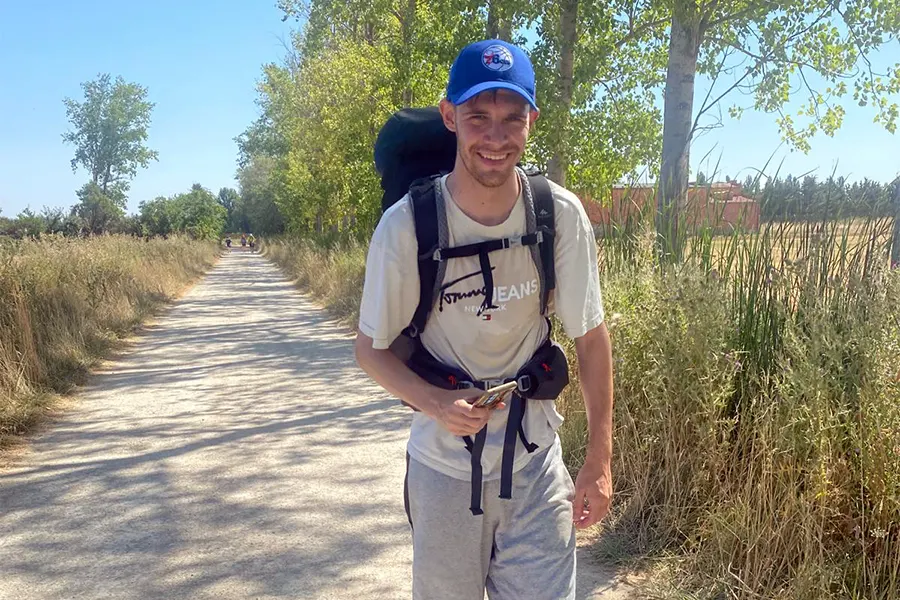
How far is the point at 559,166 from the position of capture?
1027 centimetres

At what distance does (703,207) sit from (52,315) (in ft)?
24.0

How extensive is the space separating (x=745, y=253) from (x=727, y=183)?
957 mm

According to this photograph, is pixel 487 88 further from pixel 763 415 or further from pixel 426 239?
pixel 763 415

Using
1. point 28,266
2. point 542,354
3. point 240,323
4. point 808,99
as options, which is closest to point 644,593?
point 542,354

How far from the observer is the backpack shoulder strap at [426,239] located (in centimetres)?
191

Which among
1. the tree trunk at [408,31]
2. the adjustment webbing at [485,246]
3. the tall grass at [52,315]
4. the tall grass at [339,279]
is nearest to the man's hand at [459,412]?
the adjustment webbing at [485,246]

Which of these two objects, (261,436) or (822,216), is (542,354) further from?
(261,436)

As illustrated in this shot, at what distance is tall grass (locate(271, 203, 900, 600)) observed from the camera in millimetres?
2967

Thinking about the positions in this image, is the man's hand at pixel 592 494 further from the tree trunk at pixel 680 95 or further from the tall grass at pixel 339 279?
the tall grass at pixel 339 279

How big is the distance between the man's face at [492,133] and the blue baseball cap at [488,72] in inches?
1.1

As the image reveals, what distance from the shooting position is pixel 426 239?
1.91 m

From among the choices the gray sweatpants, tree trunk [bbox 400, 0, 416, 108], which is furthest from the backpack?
tree trunk [bbox 400, 0, 416, 108]

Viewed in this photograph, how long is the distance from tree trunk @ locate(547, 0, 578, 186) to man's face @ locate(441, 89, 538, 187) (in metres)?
7.80

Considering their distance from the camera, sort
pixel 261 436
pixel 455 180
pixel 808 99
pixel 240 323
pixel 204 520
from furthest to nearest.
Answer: pixel 240 323 → pixel 808 99 → pixel 261 436 → pixel 204 520 → pixel 455 180
